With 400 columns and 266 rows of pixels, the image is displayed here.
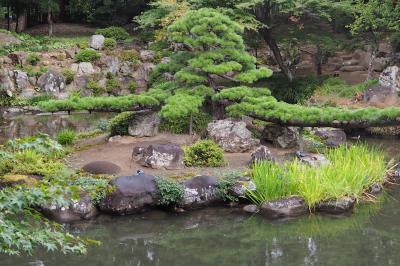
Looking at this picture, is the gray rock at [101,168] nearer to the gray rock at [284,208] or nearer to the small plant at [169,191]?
the small plant at [169,191]

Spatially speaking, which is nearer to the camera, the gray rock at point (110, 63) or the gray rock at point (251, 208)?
the gray rock at point (251, 208)

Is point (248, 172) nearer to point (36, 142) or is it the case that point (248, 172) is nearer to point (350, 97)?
point (36, 142)

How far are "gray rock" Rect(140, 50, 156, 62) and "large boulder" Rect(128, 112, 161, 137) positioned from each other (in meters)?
11.4

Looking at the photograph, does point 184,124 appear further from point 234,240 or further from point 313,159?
point 234,240

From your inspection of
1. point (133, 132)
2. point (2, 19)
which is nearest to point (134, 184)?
point (133, 132)

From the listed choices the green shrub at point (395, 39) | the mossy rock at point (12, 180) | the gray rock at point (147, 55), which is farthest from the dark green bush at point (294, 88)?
the mossy rock at point (12, 180)

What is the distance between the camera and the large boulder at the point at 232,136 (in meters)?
14.7

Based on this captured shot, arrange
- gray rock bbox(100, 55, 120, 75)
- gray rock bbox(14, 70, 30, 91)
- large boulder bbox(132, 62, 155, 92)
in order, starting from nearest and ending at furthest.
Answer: gray rock bbox(14, 70, 30, 91) < gray rock bbox(100, 55, 120, 75) < large boulder bbox(132, 62, 155, 92)

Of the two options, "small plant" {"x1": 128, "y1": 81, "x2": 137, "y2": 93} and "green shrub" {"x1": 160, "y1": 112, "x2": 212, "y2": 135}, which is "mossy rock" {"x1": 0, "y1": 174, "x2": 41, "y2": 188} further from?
"small plant" {"x1": 128, "y1": 81, "x2": 137, "y2": 93}

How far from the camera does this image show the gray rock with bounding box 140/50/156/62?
26984 millimetres

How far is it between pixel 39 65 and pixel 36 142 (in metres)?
21.2

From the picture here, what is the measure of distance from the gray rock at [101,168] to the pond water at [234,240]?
175 cm

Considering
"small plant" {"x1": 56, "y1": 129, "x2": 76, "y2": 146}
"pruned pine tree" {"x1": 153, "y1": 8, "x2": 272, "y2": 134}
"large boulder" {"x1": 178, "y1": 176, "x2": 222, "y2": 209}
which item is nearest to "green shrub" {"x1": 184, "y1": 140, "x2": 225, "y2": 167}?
"pruned pine tree" {"x1": 153, "y1": 8, "x2": 272, "y2": 134}

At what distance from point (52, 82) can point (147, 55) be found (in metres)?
5.19
